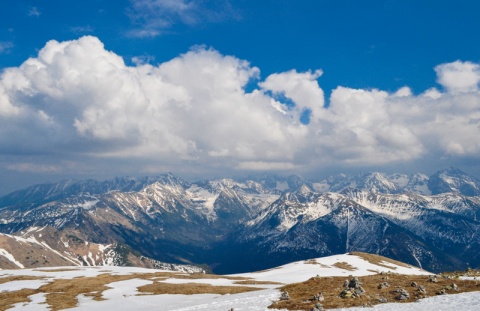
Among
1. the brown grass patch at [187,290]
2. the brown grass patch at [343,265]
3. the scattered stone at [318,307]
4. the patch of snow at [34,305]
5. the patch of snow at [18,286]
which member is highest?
the scattered stone at [318,307]

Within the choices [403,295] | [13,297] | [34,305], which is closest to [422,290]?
[403,295]

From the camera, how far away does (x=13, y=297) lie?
77.7 metres

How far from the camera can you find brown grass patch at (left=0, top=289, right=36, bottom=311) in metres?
68.1

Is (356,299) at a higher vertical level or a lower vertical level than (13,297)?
higher

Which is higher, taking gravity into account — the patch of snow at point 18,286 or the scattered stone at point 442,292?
the scattered stone at point 442,292

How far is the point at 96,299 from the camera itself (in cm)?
6819

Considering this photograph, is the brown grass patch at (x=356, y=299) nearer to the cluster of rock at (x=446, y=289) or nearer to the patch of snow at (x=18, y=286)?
the cluster of rock at (x=446, y=289)

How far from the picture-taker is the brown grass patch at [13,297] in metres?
68.1

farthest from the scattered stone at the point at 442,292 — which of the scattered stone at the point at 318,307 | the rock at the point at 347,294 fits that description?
the scattered stone at the point at 318,307

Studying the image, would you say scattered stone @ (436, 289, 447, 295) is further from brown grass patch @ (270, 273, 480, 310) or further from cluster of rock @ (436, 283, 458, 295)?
brown grass patch @ (270, 273, 480, 310)

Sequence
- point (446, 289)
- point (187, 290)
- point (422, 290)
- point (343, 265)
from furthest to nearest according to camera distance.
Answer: point (343, 265), point (187, 290), point (422, 290), point (446, 289)

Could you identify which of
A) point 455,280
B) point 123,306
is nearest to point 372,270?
point 455,280

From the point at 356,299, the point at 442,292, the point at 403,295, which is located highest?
the point at 403,295

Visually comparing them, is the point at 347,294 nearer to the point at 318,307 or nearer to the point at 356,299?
the point at 356,299
